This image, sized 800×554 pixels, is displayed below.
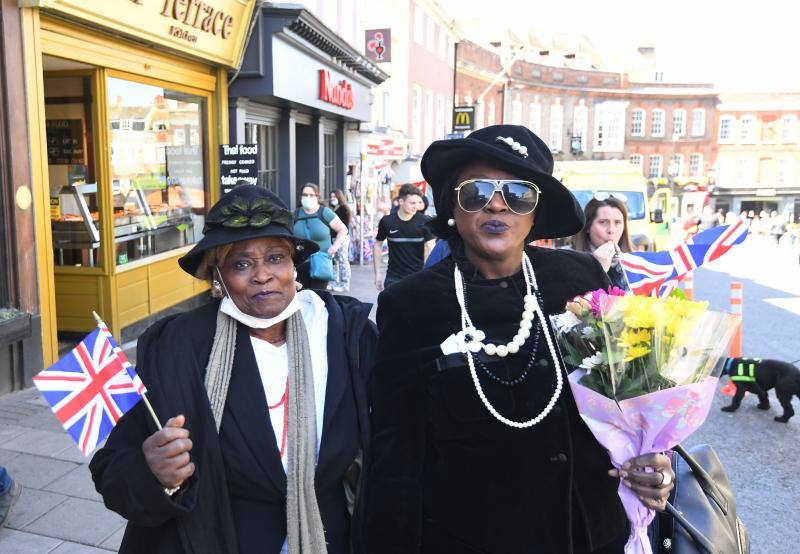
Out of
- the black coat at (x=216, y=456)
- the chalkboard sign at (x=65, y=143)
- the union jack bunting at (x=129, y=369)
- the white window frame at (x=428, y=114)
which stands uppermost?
the white window frame at (x=428, y=114)

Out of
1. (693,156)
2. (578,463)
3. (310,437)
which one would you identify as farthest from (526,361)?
(693,156)

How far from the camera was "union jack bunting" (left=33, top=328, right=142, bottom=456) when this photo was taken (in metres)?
1.96

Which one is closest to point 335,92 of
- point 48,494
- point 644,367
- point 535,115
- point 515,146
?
point 48,494

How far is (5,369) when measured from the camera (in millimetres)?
5926

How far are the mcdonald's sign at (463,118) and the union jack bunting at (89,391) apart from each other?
21.9 metres

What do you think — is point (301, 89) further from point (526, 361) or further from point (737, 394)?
point (526, 361)

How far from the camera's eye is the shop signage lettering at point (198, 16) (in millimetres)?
8203

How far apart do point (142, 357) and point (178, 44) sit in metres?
7.44

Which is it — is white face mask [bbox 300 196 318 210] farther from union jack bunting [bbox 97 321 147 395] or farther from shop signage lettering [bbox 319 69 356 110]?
union jack bunting [bbox 97 321 147 395]

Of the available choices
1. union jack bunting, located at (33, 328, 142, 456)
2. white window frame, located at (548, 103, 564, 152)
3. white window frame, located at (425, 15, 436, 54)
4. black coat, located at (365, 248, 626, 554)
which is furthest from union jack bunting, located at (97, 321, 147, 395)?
white window frame, located at (548, 103, 564, 152)

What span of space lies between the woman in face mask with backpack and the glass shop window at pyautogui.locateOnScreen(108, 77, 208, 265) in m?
1.90

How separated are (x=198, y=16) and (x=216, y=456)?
315 inches

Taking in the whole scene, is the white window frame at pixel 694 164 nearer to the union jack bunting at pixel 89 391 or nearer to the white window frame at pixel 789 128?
the white window frame at pixel 789 128

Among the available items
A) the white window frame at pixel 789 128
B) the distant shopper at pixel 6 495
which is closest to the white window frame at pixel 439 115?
the distant shopper at pixel 6 495
